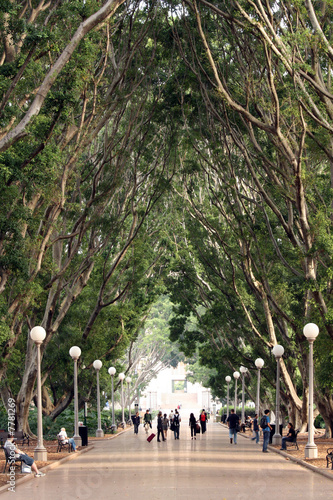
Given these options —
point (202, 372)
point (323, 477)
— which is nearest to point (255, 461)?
point (323, 477)

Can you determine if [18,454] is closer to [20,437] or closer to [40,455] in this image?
[40,455]

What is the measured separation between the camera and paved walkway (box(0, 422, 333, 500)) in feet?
38.9

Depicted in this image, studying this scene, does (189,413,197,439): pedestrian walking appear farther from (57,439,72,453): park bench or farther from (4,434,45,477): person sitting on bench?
(4,434,45,477): person sitting on bench

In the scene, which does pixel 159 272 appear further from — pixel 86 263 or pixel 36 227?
pixel 36 227

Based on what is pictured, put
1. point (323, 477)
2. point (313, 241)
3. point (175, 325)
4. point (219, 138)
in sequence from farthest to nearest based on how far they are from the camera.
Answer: point (175, 325), point (219, 138), point (313, 241), point (323, 477)

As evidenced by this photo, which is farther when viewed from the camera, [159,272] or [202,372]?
[202,372]

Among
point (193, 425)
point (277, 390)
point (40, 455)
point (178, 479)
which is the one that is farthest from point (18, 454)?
point (193, 425)

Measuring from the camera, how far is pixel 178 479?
46.5 feet

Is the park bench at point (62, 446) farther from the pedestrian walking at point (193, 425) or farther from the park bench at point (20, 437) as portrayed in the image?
the pedestrian walking at point (193, 425)

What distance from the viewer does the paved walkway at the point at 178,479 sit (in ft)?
38.9

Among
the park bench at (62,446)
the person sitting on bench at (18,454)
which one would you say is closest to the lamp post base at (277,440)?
the park bench at (62,446)

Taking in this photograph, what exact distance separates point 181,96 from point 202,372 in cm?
5155

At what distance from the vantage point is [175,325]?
39.2 meters

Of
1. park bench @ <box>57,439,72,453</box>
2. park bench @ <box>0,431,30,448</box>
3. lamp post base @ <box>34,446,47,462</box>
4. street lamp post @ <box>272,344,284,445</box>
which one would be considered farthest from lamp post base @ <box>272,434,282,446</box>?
lamp post base @ <box>34,446,47,462</box>
